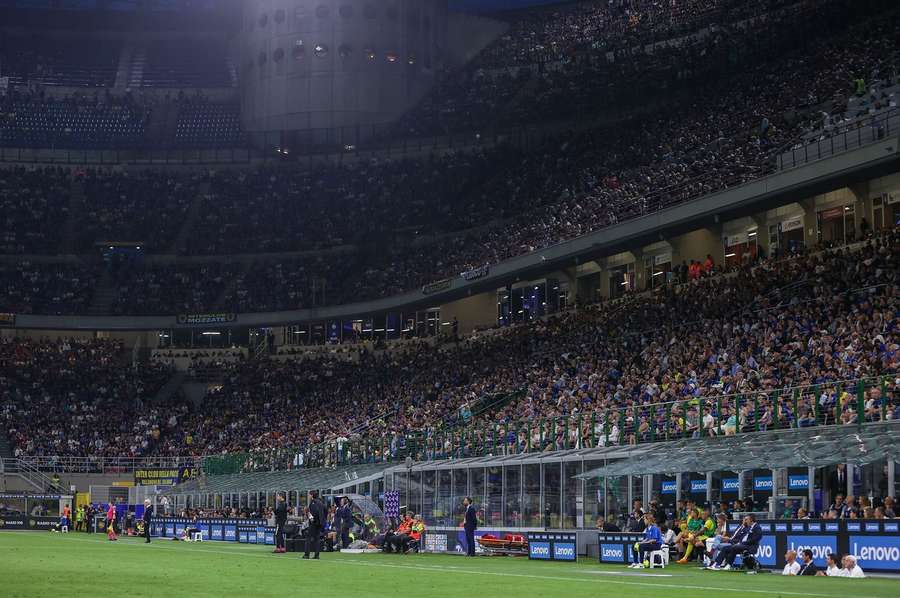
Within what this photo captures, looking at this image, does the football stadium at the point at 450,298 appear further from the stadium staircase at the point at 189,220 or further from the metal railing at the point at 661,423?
the stadium staircase at the point at 189,220

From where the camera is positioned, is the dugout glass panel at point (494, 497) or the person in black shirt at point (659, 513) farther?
the dugout glass panel at point (494, 497)

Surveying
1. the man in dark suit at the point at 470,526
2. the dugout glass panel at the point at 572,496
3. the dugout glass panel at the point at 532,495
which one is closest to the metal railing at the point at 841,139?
the dugout glass panel at the point at 572,496

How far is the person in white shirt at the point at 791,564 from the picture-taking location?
26.4m

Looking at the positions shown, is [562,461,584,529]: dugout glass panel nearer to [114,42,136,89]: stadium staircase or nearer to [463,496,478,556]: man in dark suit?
[463,496,478,556]: man in dark suit

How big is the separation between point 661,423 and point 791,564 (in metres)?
11.2

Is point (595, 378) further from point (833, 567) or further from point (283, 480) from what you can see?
point (833, 567)

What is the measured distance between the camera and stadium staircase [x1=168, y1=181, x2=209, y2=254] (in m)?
92.8

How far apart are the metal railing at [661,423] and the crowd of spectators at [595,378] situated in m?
0.06

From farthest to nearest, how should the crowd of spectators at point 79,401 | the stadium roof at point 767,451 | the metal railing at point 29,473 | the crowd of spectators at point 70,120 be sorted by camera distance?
the crowd of spectators at point 70,120 → the crowd of spectators at point 79,401 → the metal railing at point 29,473 → the stadium roof at point 767,451

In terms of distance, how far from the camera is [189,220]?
9469 centimetres

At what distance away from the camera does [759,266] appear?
5131 cm

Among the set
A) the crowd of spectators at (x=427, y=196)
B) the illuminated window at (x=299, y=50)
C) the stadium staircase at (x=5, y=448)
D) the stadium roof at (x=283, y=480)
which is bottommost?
the stadium roof at (x=283, y=480)

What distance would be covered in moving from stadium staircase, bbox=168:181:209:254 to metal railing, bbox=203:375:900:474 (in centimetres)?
4127

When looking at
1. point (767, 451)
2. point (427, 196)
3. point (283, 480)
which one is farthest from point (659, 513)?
point (427, 196)
